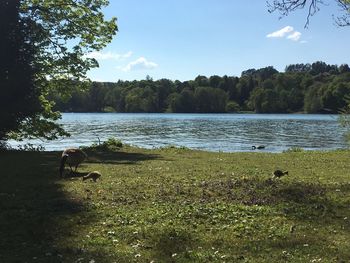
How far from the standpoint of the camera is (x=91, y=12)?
32.2m

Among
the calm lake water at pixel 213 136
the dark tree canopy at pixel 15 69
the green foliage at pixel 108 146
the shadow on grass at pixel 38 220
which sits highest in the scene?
the dark tree canopy at pixel 15 69

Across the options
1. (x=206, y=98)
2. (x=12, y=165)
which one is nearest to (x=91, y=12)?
(x=12, y=165)

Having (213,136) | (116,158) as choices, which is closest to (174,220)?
(116,158)

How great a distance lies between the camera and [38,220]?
1044 cm

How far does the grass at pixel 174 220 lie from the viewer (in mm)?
8445

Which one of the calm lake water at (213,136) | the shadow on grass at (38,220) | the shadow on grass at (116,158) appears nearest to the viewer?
the shadow on grass at (38,220)

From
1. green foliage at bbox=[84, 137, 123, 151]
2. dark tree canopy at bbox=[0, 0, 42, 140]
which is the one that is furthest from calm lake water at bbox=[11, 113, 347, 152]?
dark tree canopy at bbox=[0, 0, 42, 140]

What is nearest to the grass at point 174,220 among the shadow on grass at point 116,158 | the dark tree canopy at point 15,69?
the shadow on grass at point 116,158

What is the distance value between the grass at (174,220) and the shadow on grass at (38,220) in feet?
0.07

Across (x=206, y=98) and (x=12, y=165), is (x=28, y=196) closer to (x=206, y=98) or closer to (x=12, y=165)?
(x=12, y=165)

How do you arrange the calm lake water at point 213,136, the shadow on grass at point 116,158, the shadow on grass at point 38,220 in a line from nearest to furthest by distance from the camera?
1. the shadow on grass at point 38,220
2. the shadow on grass at point 116,158
3. the calm lake water at point 213,136

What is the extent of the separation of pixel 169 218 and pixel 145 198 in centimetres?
226

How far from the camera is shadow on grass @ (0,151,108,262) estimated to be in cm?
839

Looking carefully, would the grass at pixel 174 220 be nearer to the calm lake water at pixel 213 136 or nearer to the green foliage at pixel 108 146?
the green foliage at pixel 108 146
